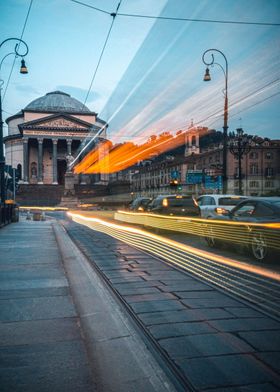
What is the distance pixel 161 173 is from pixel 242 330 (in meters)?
76.9

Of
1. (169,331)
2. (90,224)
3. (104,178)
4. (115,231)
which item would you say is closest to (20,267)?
(169,331)

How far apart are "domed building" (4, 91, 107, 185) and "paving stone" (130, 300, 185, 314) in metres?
68.7

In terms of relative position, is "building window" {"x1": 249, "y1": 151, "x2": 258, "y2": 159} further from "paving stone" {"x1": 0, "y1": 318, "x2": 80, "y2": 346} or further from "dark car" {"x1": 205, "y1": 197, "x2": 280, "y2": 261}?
"paving stone" {"x1": 0, "y1": 318, "x2": 80, "y2": 346}

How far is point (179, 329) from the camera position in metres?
3.95

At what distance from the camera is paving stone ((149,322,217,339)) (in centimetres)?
381

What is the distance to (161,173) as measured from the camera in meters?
80.4

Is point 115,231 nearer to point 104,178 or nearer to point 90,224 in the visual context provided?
point 90,224

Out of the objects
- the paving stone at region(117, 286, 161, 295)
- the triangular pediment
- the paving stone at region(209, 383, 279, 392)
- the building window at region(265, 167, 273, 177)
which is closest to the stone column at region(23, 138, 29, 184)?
the triangular pediment

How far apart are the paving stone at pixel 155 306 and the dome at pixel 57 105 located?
80.3 m

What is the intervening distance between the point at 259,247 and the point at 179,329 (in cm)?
438

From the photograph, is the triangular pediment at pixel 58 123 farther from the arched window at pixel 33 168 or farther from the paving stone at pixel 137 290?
the paving stone at pixel 137 290

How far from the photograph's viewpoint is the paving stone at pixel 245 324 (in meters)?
3.94

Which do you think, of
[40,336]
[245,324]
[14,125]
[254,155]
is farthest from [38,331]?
[14,125]

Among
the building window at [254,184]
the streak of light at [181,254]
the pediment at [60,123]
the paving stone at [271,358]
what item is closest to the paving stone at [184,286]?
the streak of light at [181,254]
